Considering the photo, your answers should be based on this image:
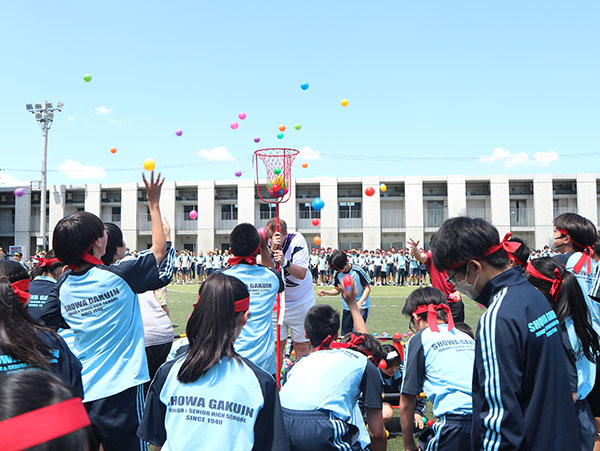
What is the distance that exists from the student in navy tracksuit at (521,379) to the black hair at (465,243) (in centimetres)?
17

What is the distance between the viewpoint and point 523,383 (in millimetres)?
1874

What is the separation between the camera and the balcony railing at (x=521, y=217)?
1641 inches

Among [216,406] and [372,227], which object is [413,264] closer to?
[372,227]

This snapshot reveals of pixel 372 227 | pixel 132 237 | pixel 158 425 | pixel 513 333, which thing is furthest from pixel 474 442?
pixel 132 237

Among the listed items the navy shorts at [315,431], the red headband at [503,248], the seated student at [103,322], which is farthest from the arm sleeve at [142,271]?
the red headband at [503,248]

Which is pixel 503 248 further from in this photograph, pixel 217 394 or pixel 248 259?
pixel 248 259

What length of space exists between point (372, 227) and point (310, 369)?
3944 centimetres

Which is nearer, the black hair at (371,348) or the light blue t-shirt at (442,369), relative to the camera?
the light blue t-shirt at (442,369)

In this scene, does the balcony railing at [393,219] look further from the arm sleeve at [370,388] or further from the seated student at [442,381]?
the arm sleeve at [370,388]

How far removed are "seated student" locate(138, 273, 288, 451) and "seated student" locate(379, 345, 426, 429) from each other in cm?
Answer: 320

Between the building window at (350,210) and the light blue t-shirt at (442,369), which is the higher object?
the building window at (350,210)

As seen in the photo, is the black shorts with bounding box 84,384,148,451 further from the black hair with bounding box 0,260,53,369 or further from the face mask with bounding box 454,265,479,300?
the face mask with bounding box 454,265,479,300

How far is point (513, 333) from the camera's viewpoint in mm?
1856

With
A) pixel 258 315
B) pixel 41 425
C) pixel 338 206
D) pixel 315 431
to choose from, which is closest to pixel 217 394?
pixel 315 431
